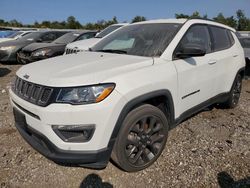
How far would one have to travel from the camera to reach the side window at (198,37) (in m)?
3.34

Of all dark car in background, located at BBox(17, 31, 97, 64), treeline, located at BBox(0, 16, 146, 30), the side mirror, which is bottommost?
treeline, located at BBox(0, 16, 146, 30)

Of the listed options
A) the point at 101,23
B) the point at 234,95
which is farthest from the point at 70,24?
the point at 234,95

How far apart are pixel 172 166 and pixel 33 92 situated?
185cm

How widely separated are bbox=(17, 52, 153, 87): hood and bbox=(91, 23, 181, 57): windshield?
243mm

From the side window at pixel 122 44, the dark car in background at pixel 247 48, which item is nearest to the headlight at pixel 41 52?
the side window at pixel 122 44

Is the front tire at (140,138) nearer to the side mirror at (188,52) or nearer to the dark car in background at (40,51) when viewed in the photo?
the side mirror at (188,52)

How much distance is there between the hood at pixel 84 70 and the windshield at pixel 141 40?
0.24m

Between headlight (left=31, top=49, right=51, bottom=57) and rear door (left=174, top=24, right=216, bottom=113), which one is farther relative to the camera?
headlight (left=31, top=49, right=51, bottom=57)

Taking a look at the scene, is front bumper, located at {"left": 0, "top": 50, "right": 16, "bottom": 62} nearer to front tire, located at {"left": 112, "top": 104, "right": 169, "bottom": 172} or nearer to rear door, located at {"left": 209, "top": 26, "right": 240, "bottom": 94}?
rear door, located at {"left": 209, "top": 26, "right": 240, "bottom": 94}

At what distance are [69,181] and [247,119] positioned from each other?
133 inches

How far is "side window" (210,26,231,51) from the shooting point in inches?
158

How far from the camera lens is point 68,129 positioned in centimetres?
228

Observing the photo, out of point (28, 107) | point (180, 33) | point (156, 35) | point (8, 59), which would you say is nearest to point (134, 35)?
point (156, 35)

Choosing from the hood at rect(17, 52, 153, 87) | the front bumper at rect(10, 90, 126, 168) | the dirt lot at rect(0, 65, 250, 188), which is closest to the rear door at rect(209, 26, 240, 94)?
the dirt lot at rect(0, 65, 250, 188)
